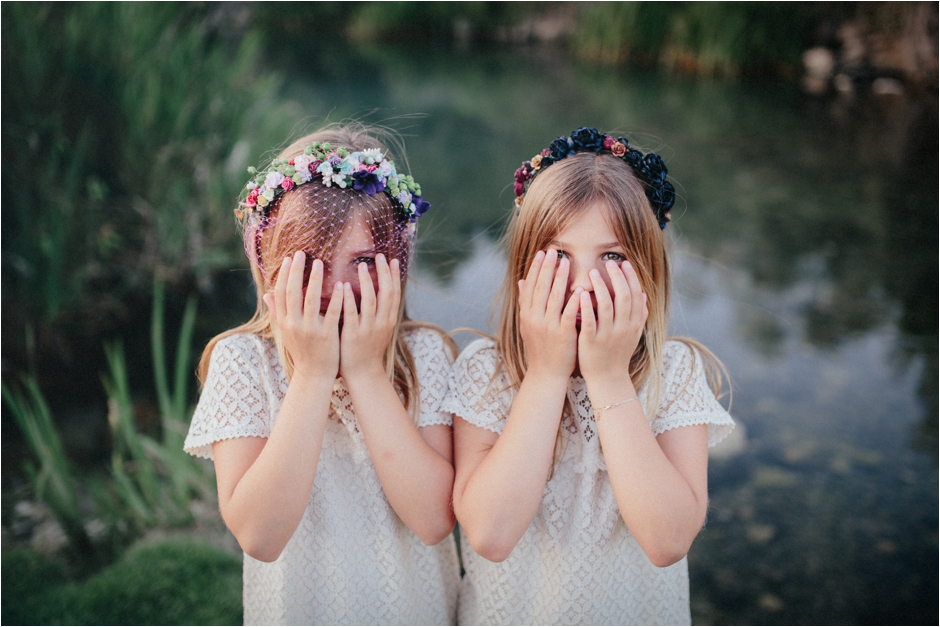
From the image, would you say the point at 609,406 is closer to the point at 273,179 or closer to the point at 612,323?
the point at 612,323

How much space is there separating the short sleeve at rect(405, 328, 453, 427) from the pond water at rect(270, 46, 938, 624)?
0.34 meters

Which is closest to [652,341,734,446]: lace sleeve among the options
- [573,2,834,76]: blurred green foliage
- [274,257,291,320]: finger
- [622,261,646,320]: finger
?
[622,261,646,320]: finger

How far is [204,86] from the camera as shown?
3975 mm

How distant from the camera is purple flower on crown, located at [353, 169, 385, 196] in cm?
148

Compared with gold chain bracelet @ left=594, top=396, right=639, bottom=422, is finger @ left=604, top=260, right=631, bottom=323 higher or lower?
higher

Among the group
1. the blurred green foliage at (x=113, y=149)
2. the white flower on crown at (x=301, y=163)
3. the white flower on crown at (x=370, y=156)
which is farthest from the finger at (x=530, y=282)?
the blurred green foliage at (x=113, y=149)

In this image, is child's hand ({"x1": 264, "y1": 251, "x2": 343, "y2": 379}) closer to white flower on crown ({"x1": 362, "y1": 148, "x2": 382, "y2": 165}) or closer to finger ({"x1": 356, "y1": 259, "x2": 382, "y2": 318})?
finger ({"x1": 356, "y1": 259, "x2": 382, "y2": 318})

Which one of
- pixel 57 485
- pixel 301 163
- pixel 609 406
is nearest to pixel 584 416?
pixel 609 406

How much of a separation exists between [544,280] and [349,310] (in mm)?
431

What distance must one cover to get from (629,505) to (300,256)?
2.87ft

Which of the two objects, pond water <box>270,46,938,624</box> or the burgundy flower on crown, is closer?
the burgundy flower on crown

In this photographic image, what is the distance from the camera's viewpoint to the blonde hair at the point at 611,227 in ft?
4.89

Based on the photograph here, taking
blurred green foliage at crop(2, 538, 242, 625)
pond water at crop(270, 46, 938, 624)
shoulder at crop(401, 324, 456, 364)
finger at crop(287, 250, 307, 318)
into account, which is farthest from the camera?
pond water at crop(270, 46, 938, 624)

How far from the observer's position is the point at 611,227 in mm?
1486
